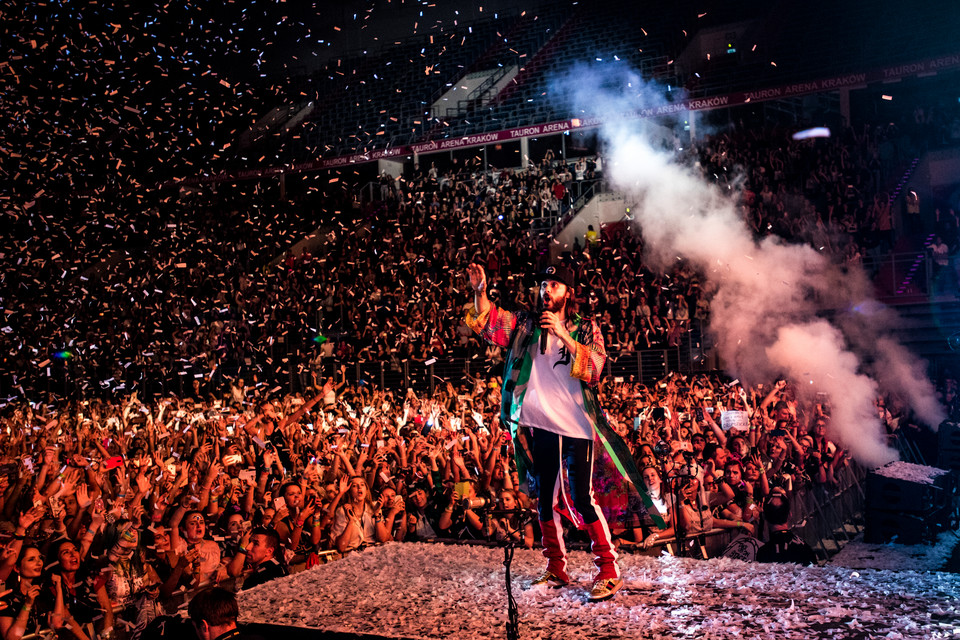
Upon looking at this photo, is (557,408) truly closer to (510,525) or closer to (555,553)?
(555,553)

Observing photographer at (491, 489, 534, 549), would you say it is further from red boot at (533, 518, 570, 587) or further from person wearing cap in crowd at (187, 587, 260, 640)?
person wearing cap in crowd at (187, 587, 260, 640)

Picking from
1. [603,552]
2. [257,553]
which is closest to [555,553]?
[603,552]

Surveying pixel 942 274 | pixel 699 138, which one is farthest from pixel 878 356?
pixel 699 138

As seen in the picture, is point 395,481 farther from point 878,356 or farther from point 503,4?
point 503,4

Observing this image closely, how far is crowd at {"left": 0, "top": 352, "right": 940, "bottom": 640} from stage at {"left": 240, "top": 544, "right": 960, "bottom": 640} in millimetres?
400

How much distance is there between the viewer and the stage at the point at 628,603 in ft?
13.0

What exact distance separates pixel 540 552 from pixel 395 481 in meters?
2.12

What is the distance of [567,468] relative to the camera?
474 cm

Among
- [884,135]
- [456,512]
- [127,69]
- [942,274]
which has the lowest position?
[456,512]

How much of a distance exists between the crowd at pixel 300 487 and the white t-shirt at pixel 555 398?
0.40 meters

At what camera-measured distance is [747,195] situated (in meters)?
16.0

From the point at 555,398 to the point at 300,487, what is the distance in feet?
8.82

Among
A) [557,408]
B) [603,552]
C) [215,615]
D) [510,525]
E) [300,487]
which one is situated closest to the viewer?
[215,615]

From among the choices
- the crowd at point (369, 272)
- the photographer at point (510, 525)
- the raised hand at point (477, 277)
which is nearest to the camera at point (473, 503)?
the photographer at point (510, 525)
